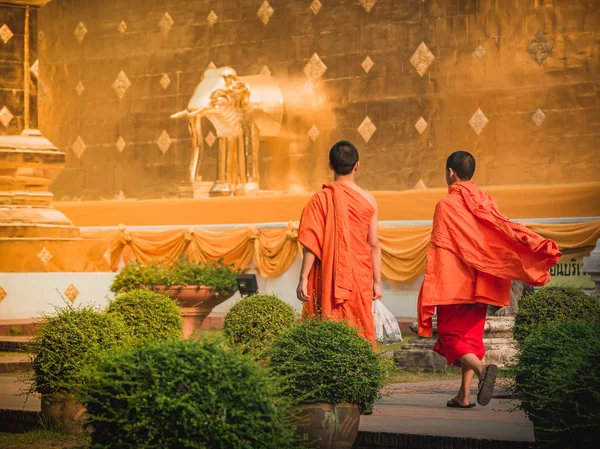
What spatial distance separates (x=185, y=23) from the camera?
54.5 ft

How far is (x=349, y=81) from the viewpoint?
49.8 ft

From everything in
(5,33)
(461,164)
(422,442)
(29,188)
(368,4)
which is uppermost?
(368,4)

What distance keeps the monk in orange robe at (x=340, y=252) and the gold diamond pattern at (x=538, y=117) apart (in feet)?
26.6

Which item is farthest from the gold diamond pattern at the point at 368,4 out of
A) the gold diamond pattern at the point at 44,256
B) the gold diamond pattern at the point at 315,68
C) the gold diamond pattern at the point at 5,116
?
the gold diamond pattern at the point at 44,256

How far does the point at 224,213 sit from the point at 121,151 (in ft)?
11.2

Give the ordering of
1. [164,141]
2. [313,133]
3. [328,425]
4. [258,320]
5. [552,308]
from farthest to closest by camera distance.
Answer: [164,141] < [313,133] < [258,320] < [552,308] < [328,425]

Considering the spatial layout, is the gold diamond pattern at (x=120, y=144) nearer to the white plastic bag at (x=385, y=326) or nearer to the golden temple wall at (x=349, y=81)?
the golden temple wall at (x=349, y=81)

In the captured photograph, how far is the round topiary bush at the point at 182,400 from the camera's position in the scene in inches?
144

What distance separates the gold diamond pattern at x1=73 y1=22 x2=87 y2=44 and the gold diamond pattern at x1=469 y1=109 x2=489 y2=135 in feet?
20.4

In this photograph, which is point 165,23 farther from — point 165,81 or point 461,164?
point 461,164

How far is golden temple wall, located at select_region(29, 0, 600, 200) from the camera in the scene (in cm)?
1365

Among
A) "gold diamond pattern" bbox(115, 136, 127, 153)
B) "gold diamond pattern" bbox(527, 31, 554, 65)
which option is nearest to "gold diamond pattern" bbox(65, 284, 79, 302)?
"gold diamond pattern" bbox(527, 31, 554, 65)

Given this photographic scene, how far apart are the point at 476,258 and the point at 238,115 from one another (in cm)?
924

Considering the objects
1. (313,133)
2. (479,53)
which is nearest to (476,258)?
(479,53)
